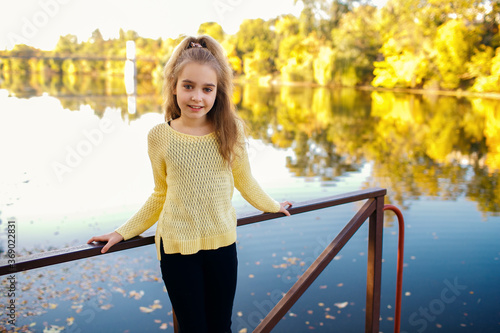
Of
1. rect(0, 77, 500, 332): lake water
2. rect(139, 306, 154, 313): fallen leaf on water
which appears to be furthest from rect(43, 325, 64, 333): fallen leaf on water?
rect(139, 306, 154, 313): fallen leaf on water

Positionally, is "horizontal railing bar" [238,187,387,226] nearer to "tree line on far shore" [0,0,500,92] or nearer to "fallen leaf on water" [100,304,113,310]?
"fallen leaf on water" [100,304,113,310]

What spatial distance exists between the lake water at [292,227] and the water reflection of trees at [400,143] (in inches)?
2.3

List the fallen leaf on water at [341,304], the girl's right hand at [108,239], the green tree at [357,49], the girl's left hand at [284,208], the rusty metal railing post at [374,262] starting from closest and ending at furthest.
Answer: the girl's right hand at [108,239]
the girl's left hand at [284,208]
the rusty metal railing post at [374,262]
the fallen leaf on water at [341,304]
the green tree at [357,49]

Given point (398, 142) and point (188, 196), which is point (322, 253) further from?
point (398, 142)

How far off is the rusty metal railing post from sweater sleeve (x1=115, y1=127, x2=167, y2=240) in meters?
1.05

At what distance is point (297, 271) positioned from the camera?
467 cm

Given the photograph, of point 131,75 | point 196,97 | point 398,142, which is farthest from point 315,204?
point 131,75

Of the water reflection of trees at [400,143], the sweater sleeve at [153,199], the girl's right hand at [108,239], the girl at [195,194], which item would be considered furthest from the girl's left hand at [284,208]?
the water reflection of trees at [400,143]

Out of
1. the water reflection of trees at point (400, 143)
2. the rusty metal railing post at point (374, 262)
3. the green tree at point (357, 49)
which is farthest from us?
the green tree at point (357, 49)

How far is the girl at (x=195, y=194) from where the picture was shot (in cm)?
152

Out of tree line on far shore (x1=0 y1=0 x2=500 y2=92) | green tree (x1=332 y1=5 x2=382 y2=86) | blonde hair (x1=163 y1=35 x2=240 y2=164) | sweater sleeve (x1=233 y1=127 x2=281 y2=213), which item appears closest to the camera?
blonde hair (x1=163 y1=35 x2=240 y2=164)

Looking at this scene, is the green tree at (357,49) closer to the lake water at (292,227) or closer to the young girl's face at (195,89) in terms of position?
the lake water at (292,227)

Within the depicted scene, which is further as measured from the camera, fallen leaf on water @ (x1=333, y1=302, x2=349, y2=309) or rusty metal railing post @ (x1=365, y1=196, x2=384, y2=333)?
fallen leaf on water @ (x1=333, y1=302, x2=349, y2=309)

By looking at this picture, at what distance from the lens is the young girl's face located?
153cm
